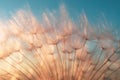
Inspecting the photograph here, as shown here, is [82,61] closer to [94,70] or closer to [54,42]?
[94,70]

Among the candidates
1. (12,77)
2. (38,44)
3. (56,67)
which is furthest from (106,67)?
(12,77)

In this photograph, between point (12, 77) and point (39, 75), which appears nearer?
point (39, 75)

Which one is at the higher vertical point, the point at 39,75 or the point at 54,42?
the point at 54,42

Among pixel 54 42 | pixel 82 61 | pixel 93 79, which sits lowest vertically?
pixel 93 79

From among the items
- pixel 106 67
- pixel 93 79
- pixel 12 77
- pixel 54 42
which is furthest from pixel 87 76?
pixel 12 77

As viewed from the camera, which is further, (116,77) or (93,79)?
(116,77)

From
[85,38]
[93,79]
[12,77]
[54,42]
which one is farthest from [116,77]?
[12,77]

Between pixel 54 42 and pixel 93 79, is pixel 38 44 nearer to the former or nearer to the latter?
pixel 54 42

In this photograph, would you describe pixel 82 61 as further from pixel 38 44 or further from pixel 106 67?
pixel 38 44
